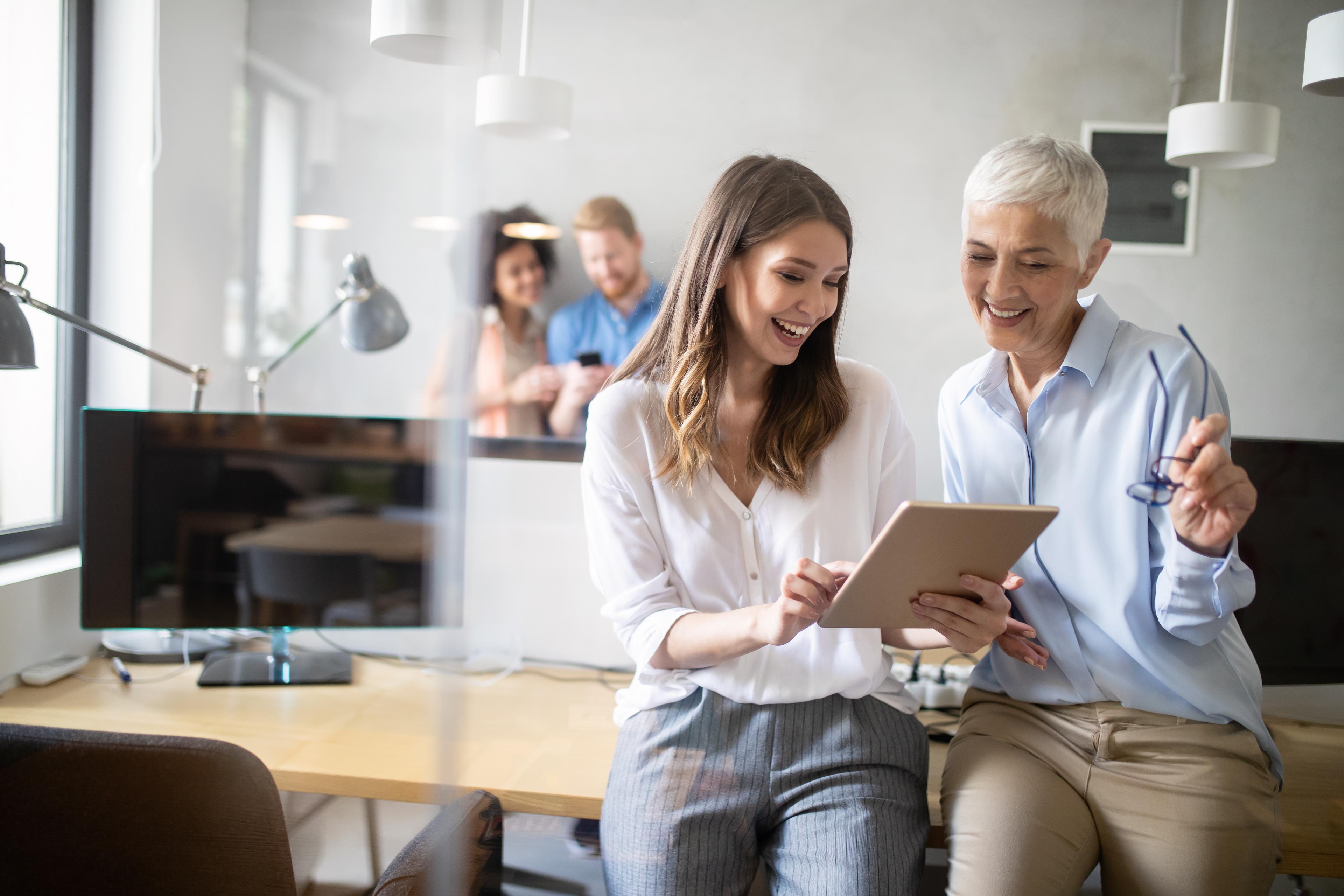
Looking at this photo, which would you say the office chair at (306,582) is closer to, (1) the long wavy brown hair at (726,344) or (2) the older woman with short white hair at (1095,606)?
(1) the long wavy brown hair at (726,344)

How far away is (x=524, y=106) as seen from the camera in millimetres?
935

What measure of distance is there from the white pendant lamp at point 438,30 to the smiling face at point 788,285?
1.41 feet

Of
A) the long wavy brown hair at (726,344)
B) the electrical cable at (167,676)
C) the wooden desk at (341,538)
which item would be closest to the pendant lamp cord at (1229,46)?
the long wavy brown hair at (726,344)

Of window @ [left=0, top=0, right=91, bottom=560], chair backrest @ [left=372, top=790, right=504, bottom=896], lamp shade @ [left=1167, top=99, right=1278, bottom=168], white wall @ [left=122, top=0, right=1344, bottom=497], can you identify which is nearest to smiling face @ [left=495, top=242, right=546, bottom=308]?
white wall @ [left=122, top=0, right=1344, bottom=497]

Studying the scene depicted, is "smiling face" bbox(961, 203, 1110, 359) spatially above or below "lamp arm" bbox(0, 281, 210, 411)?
above

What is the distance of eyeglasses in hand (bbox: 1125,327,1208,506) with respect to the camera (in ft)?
2.97

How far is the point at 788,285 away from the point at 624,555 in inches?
14.9

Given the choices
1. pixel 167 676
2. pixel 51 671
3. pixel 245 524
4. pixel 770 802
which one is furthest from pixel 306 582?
pixel 770 802

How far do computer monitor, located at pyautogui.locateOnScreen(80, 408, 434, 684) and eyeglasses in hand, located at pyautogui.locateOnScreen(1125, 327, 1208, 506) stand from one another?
3.15 ft

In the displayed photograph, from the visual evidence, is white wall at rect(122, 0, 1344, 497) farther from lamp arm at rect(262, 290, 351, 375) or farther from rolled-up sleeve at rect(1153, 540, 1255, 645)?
rolled-up sleeve at rect(1153, 540, 1255, 645)

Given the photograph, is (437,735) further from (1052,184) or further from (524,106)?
(1052,184)

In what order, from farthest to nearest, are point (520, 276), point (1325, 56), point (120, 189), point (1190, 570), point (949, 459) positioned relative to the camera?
point (520, 276), point (120, 189), point (949, 459), point (1325, 56), point (1190, 570)

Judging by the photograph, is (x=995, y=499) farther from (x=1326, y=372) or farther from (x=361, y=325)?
(x=361, y=325)

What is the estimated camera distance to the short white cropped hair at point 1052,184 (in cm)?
93
